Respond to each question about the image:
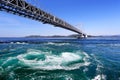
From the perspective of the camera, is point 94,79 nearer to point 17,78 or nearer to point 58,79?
point 58,79

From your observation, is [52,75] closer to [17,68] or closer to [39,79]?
[39,79]

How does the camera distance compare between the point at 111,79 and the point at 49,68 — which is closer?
the point at 111,79

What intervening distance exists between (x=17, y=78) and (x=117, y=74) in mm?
7489

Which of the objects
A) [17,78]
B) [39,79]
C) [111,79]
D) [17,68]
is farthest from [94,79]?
[17,68]

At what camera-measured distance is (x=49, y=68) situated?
1534cm

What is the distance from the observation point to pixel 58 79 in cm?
1234

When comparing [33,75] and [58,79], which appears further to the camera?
[33,75]

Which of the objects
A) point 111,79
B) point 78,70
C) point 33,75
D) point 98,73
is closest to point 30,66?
point 33,75

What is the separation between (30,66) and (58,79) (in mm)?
4323

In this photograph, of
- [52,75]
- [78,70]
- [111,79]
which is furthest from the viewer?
[78,70]

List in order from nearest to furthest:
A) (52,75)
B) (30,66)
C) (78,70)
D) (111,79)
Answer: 1. (111,79)
2. (52,75)
3. (78,70)
4. (30,66)

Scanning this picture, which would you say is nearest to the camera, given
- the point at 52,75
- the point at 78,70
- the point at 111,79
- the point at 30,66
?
the point at 111,79

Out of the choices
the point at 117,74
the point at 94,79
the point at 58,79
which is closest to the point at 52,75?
the point at 58,79

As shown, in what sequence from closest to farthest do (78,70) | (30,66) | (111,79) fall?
(111,79), (78,70), (30,66)
